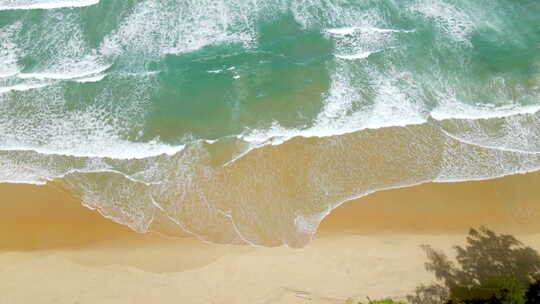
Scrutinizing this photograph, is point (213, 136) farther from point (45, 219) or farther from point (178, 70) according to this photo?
point (45, 219)

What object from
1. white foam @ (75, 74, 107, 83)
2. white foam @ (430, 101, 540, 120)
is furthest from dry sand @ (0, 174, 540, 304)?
white foam @ (75, 74, 107, 83)

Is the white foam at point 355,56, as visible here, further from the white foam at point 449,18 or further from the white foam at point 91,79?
the white foam at point 91,79

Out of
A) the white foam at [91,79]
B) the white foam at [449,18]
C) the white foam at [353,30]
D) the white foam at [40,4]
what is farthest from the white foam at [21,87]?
the white foam at [449,18]

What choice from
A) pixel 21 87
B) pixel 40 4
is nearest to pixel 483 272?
pixel 21 87

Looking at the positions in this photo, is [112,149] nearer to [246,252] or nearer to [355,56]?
[246,252]

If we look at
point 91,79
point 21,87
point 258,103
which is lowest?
point 258,103

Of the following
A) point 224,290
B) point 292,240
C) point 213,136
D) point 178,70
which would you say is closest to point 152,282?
point 224,290
